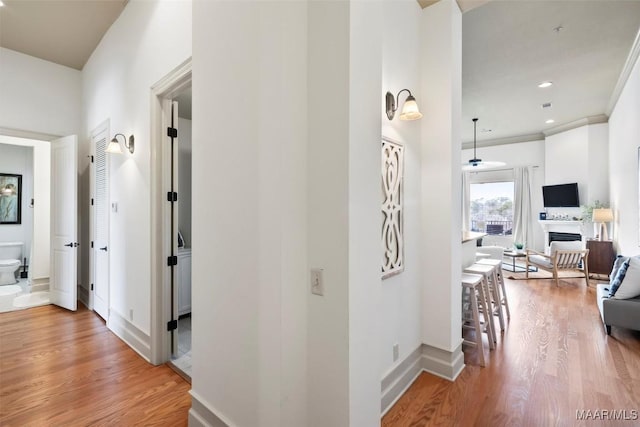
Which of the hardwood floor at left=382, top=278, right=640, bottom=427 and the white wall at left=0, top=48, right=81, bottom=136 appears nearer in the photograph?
the hardwood floor at left=382, top=278, right=640, bottom=427

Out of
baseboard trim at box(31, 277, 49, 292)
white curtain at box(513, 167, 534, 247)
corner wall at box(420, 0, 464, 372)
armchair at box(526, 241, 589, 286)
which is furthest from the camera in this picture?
white curtain at box(513, 167, 534, 247)

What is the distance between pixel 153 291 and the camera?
2645 mm

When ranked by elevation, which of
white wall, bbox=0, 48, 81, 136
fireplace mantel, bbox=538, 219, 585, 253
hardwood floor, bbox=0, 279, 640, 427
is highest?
white wall, bbox=0, 48, 81, 136

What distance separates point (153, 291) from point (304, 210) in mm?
1970

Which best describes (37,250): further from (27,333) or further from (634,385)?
(634,385)

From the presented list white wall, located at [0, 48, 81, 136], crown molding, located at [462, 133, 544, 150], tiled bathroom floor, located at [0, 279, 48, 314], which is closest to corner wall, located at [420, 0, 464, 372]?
→ white wall, located at [0, 48, 81, 136]

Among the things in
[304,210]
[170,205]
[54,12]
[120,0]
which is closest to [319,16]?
[304,210]

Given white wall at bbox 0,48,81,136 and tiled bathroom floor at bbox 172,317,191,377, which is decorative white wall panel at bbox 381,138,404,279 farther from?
white wall at bbox 0,48,81,136

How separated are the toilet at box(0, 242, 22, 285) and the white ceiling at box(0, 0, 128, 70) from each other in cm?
367

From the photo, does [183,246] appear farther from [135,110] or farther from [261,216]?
[261,216]

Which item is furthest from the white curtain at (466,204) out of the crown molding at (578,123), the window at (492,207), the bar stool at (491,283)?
the bar stool at (491,283)

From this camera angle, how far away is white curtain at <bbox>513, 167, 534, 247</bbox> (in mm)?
8227

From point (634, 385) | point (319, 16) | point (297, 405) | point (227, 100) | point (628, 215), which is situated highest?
point (319, 16)

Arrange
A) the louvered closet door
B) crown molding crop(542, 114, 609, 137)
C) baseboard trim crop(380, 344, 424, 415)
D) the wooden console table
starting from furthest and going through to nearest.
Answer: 1. crown molding crop(542, 114, 609, 137)
2. the wooden console table
3. the louvered closet door
4. baseboard trim crop(380, 344, 424, 415)
